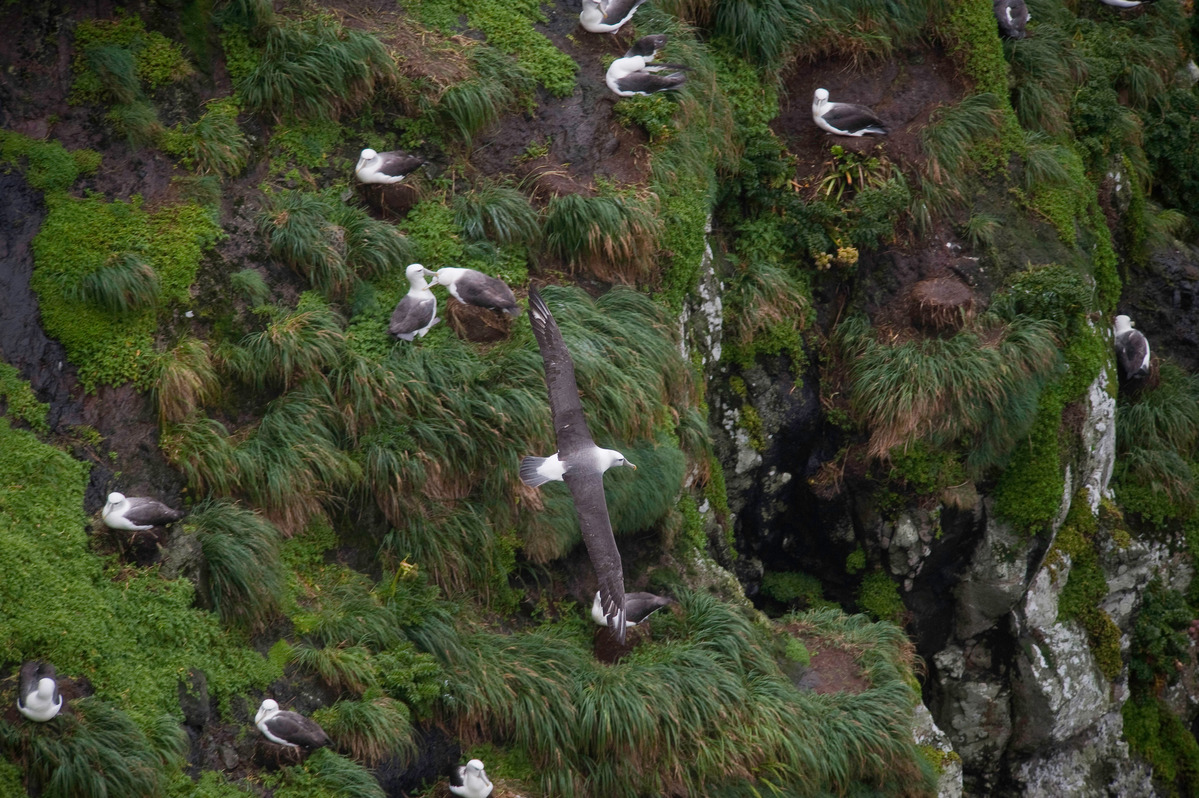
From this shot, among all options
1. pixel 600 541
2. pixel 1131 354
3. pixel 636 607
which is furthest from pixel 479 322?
pixel 1131 354

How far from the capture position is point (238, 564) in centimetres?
633

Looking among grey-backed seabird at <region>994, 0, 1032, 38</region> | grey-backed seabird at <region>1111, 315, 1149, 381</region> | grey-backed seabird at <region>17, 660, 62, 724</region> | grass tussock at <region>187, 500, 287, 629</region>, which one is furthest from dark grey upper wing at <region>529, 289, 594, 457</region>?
grey-backed seabird at <region>994, 0, 1032, 38</region>

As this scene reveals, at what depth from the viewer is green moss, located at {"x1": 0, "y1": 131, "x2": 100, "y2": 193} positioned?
24.1 ft

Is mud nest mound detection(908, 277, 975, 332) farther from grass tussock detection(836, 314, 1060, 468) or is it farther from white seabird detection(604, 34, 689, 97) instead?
white seabird detection(604, 34, 689, 97)

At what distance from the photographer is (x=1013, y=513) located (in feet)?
32.7

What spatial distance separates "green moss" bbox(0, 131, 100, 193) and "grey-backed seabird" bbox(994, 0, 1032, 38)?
9851 mm

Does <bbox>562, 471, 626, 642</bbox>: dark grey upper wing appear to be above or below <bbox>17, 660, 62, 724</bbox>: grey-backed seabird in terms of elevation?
below

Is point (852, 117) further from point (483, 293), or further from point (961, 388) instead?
point (483, 293)

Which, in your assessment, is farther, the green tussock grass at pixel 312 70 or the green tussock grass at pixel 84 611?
the green tussock grass at pixel 312 70

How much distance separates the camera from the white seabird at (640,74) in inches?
379

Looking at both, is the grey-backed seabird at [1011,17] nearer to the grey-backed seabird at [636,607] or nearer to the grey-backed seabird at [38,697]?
the grey-backed seabird at [636,607]

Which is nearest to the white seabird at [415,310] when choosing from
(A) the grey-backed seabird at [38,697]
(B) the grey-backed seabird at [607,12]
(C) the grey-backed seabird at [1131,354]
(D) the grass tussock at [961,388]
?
(A) the grey-backed seabird at [38,697]

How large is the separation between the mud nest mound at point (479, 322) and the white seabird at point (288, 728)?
321 cm

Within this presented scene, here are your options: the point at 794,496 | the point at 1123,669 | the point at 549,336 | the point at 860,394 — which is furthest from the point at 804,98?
the point at 1123,669
